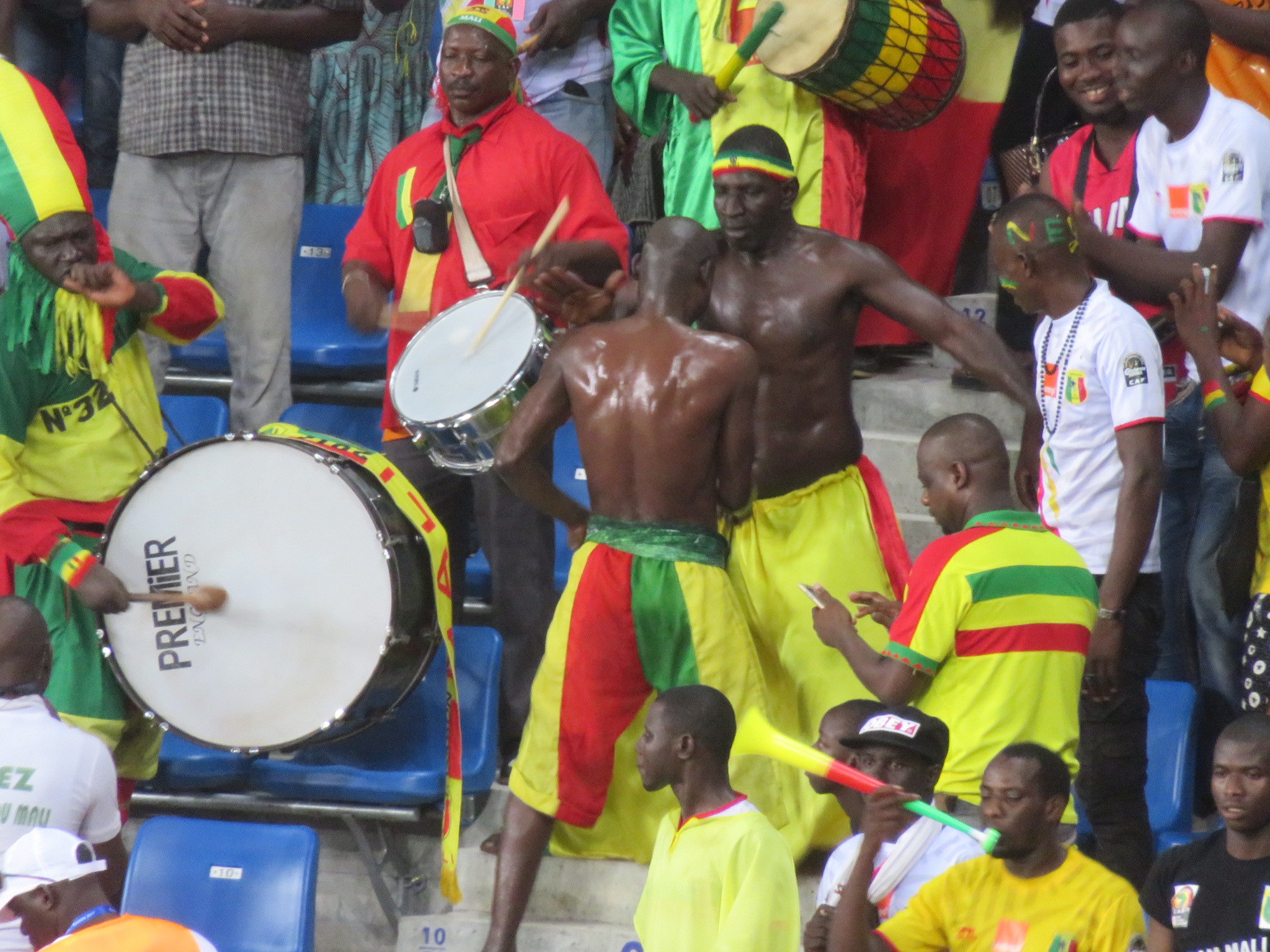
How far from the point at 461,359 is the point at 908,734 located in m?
1.83

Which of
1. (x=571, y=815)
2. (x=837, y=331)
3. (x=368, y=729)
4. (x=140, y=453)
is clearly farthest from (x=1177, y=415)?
(x=140, y=453)

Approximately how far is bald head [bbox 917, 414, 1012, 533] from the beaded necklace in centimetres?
60

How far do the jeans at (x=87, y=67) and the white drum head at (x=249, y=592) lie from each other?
238cm

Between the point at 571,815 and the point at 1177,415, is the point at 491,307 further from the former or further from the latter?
the point at 1177,415

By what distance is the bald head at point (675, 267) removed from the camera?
466cm

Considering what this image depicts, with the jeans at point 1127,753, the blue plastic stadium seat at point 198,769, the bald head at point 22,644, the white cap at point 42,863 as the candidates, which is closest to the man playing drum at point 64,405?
the blue plastic stadium seat at point 198,769

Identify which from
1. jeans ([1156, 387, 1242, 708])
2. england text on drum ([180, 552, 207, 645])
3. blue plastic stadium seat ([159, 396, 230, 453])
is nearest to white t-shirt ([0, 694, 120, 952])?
england text on drum ([180, 552, 207, 645])

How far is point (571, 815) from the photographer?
4672 millimetres

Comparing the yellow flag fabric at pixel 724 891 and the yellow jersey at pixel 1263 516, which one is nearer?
the yellow flag fabric at pixel 724 891

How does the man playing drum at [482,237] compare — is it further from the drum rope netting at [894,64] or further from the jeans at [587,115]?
the drum rope netting at [894,64]

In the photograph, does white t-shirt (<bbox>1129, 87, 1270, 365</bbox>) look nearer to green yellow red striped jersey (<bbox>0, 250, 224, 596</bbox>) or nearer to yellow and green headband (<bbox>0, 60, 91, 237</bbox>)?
green yellow red striped jersey (<bbox>0, 250, 224, 596</bbox>)

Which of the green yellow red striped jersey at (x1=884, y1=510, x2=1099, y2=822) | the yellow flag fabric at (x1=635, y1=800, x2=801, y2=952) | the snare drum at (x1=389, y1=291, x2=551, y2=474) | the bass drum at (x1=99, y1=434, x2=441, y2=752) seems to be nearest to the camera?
the yellow flag fabric at (x1=635, y1=800, x2=801, y2=952)

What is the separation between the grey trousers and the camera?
6547 millimetres

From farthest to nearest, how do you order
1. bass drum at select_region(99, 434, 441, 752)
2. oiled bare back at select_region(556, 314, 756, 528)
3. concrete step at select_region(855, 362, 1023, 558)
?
concrete step at select_region(855, 362, 1023, 558), bass drum at select_region(99, 434, 441, 752), oiled bare back at select_region(556, 314, 756, 528)
